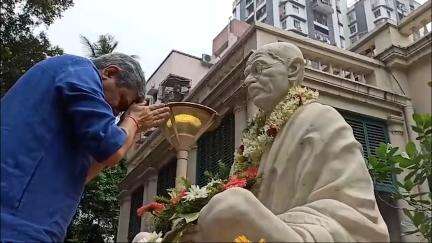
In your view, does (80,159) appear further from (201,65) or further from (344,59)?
(201,65)

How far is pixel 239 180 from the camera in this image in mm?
2541

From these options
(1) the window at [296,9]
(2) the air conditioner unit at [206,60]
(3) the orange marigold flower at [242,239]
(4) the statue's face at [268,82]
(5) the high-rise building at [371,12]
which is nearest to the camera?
(3) the orange marigold flower at [242,239]

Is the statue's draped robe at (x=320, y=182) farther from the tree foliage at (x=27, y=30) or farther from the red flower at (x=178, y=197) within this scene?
the tree foliage at (x=27, y=30)

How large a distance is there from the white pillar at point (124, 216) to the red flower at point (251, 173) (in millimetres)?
10780

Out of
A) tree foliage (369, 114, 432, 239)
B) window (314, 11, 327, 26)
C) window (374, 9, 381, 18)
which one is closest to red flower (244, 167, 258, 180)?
tree foliage (369, 114, 432, 239)

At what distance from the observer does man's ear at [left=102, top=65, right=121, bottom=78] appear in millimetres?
2154

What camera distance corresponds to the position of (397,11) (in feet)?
157

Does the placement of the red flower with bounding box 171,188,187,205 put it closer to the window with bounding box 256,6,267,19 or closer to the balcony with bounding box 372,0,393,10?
the window with bounding box 256,6,267,19

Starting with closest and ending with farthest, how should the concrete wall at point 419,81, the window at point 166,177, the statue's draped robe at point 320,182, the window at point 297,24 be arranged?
the statue's draped robe at point 320,182
the concrete wall at point 419,81
the window at point 166,177
the window at point 297,24

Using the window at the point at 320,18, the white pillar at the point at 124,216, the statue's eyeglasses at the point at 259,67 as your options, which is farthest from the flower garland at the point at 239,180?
the window at the point at 320,18

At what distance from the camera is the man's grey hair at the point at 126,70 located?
7.07 ft

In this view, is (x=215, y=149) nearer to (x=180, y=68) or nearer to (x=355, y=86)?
(x=355, y=86)

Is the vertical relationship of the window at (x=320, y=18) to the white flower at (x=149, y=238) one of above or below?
above

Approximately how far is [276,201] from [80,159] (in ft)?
3.14
